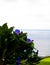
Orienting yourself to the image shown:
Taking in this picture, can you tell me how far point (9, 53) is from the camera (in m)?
2.83

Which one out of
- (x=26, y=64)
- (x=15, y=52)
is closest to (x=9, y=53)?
(x=15, y=52)

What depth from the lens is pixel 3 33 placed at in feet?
9.30

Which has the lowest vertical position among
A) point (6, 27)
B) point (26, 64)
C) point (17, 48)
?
point (26, 64)

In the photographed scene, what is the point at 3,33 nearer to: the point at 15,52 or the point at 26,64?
the point at 15,52

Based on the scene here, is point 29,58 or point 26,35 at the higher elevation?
point 26,35

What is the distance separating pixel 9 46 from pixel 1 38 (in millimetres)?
126

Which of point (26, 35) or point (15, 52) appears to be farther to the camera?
point (26, 35)

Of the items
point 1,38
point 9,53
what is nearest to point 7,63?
point 9,53

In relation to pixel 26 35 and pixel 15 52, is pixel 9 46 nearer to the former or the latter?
pixel 15 52

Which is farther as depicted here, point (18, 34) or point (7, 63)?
point (18, 34)

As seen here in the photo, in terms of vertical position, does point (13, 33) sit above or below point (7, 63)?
above

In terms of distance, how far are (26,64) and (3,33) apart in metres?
0.45

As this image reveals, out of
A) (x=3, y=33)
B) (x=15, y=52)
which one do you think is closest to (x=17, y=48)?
(x=15, y=52)

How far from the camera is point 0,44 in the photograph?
2.81 meters
